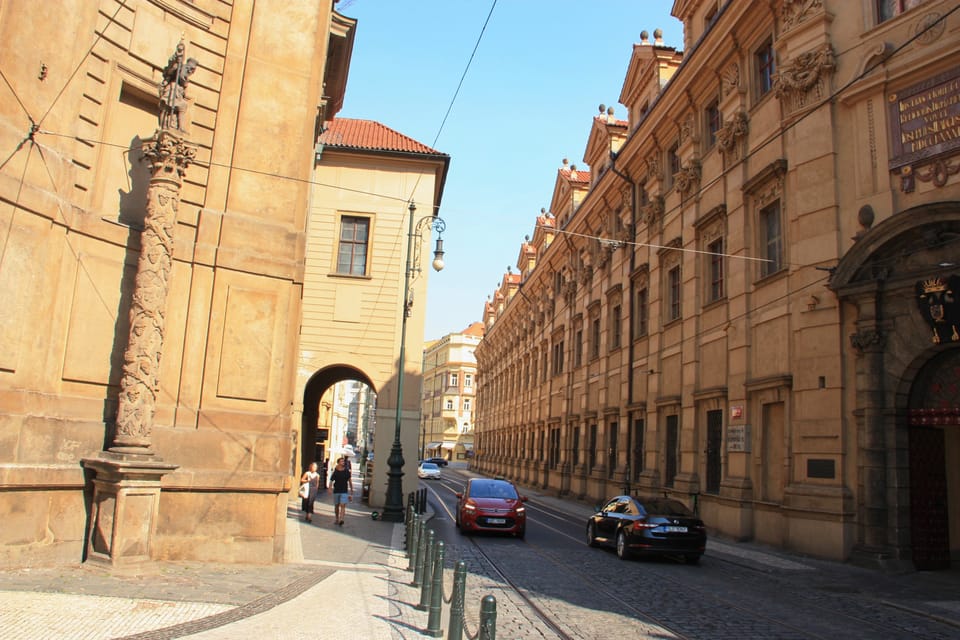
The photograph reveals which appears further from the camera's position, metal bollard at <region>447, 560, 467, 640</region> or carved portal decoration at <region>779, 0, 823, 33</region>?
carved portal decoration at <region>779, 0, 823, 33</region>

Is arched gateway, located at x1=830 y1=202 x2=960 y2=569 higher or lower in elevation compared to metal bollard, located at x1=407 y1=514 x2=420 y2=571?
higher

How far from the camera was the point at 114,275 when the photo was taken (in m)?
12.1

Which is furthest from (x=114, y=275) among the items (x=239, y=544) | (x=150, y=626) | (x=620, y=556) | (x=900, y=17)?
(x=900, y=17)

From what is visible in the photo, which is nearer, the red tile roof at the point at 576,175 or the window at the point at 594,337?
the window at the point at 594,337

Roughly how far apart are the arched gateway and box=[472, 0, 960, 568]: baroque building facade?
0.14 feet

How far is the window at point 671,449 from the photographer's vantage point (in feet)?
82.7

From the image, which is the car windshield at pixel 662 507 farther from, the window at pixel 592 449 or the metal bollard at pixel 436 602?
the window at pixel 592 449

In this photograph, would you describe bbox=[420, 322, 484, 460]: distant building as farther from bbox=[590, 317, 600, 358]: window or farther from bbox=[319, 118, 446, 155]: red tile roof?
bbox=[319, 118, 446, 155]: red tile roof

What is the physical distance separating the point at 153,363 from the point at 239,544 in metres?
3.20

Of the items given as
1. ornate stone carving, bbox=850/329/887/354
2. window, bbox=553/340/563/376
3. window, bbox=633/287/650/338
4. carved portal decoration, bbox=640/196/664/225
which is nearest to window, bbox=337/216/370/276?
carved portal decoration, bbox=640/196/664/225

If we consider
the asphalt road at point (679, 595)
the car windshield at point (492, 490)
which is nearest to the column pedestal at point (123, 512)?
the asphalt road at point (679, 595)

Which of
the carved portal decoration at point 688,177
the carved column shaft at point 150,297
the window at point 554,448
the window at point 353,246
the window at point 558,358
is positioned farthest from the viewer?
the window at point 558,358

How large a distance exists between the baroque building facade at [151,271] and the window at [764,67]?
12141mm

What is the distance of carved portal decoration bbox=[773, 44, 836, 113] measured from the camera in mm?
17844
